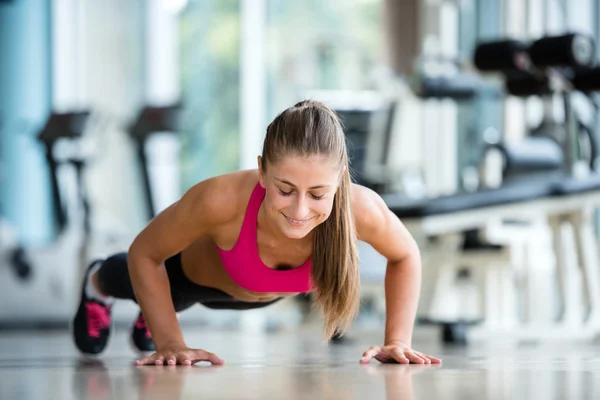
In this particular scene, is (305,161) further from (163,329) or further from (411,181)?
(411,181)

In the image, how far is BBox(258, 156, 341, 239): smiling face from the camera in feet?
5.34

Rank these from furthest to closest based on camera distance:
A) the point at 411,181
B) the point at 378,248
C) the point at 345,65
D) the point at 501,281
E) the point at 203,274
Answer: the point at 345,65, the point at 411,181, the point at 501,281, the point at 203,274, the point at 378,248

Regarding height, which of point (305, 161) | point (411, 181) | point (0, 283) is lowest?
point (0, 283)

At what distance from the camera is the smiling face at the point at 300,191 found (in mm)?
1629

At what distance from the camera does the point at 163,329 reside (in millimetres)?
1892

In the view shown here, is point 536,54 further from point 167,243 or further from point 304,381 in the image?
point 304,381

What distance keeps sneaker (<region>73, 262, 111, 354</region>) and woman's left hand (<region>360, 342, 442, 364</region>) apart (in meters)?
0.86

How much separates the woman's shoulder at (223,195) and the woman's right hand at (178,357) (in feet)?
0.85

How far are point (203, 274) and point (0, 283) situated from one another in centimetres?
378

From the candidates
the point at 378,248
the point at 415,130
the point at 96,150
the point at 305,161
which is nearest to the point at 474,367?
the point at 378,248

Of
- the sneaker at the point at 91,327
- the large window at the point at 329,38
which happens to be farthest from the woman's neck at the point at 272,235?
the large window at the point at 329,38

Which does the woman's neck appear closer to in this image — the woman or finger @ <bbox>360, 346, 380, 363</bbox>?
the woman

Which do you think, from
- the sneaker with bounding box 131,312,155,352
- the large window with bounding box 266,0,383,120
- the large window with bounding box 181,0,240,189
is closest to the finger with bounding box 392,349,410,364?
the sneaker with bounding box 131,312,155,352

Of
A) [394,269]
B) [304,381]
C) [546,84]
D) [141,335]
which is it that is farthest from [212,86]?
[304,381]
